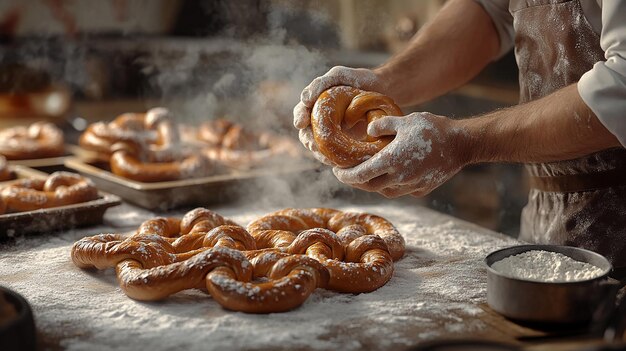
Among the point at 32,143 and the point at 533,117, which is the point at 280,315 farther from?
the point at 32,143

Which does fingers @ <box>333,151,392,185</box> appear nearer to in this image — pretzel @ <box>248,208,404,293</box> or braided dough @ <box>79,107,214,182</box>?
pretzel @ <box>248,208,404,293</box>

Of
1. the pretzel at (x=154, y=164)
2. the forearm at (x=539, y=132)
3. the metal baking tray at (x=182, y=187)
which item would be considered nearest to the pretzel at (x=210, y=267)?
the forearm at (x=539, y=132)

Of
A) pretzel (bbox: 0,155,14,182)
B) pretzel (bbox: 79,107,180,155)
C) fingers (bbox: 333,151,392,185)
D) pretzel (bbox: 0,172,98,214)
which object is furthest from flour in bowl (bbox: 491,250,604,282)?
pretzel (bbox: 0,155,14,182)

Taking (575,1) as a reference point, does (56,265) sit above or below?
below

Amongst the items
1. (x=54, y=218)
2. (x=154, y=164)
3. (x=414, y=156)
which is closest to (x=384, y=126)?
(x=414, y=156)

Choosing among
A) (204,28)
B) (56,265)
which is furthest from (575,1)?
(204,28)

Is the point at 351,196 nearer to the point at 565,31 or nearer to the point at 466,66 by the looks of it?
the point at 466,66
